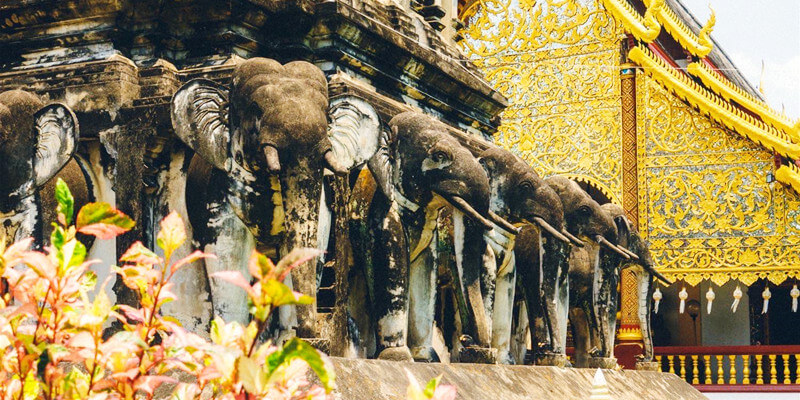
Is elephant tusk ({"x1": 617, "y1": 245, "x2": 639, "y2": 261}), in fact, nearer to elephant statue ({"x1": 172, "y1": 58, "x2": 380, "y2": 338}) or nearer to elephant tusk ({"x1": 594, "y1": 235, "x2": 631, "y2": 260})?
elephant tusk ({"x1": 594, "y1": 235, "x2": 631, "y2": 260})

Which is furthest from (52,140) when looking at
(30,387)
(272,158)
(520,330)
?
(520,330)

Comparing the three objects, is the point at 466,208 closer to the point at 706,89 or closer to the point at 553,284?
the point at 553,284

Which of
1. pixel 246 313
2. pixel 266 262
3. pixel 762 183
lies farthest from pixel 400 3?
pixel 762 183

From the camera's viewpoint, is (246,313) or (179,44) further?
(179,44)

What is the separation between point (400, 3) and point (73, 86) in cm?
231

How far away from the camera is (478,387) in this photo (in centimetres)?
507

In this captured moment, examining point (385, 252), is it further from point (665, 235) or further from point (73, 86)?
point (665, 235)

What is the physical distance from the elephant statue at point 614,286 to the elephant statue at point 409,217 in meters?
2.29

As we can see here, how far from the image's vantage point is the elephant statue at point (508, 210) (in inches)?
247

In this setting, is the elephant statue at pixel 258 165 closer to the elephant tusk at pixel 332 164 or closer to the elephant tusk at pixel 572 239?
the elephant tusk at pixel 332 164

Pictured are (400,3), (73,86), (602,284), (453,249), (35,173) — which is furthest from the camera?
(602,284)

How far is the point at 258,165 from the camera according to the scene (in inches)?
176

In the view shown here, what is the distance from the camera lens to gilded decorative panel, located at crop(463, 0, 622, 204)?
52.2 ft

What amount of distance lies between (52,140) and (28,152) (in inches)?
3.8
